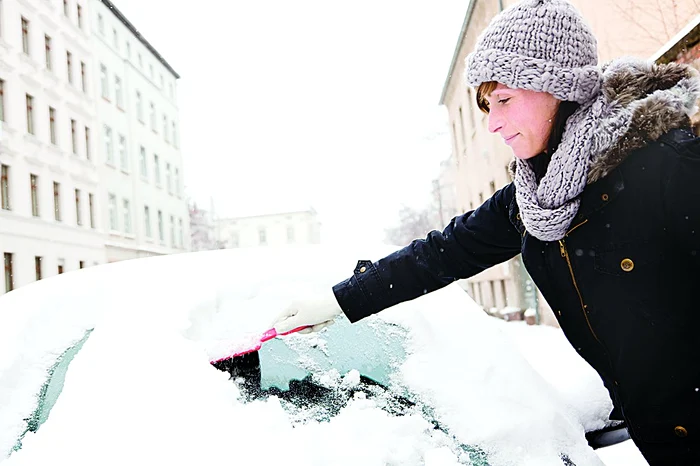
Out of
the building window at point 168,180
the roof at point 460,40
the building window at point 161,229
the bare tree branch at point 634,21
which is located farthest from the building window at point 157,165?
the bare tree branch at point 634,21

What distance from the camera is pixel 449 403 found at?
5.39 ft

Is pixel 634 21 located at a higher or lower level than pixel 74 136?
lower

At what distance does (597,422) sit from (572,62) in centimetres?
102

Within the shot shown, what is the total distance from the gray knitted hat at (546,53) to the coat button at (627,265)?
0.42 metres

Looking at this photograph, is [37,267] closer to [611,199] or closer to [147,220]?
[147,220]

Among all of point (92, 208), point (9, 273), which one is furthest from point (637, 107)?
point (92, 208)

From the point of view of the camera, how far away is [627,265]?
1396mm

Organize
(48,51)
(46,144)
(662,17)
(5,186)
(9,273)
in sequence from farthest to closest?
(48,51) < (46,144) < (5,186) < (9,273) < (662,17)

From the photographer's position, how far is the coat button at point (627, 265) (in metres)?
1.39

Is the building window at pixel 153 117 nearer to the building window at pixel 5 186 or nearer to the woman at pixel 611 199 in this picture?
the building window at pixel 5 186

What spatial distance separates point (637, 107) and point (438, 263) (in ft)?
2.72

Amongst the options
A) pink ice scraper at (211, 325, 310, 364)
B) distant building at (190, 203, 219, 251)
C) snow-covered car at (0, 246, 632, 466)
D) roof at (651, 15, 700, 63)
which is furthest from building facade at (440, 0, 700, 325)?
distant building at (190, 203, 219, 251)

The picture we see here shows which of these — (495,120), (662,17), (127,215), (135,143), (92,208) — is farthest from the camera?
(135,143)

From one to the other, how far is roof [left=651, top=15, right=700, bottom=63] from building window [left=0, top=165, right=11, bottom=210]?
1655 cm
